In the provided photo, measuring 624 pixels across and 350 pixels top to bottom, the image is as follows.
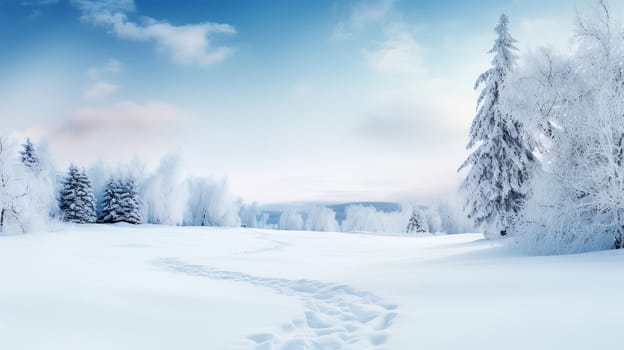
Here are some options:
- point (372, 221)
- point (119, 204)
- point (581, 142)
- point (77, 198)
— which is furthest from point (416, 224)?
point (581, 142)

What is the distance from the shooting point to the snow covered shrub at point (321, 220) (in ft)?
299

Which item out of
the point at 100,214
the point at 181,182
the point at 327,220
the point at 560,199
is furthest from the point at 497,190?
the point at 327,220

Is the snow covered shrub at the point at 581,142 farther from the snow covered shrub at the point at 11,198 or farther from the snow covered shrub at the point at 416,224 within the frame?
the snow covered shrub at the point at 416,224

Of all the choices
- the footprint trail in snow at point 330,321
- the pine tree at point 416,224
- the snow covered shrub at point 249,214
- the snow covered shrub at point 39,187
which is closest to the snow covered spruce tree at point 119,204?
the snow covered shrub at point 39,187

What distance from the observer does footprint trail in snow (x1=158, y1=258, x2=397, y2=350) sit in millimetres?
4133

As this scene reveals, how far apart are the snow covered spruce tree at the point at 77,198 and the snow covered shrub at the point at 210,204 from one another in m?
16.2

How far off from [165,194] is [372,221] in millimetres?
60709

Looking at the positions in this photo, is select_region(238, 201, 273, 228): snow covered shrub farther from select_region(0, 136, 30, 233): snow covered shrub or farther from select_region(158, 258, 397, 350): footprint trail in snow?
select_region(158, 258, 397, 350): footprint trail in snow

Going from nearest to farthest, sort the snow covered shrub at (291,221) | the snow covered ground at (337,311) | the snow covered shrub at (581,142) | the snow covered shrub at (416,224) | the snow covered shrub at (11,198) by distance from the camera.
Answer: the snow covered ground at (337,311) < the snow covered shrub at (581,142) < the snow covered shrub at (11,198) < the snow covered shrub at (416,224) < the snow covered shrub at (291,221)

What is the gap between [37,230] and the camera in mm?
23641

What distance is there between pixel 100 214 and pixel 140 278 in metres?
41.8

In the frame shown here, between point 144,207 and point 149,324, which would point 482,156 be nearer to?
point 149,324

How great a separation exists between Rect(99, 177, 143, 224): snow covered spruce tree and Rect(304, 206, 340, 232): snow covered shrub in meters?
55.0

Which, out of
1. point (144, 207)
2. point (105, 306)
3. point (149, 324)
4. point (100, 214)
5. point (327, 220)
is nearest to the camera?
point (149, 324)
